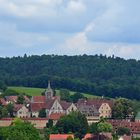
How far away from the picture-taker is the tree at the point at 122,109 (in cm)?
11181

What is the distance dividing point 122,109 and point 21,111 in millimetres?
14021

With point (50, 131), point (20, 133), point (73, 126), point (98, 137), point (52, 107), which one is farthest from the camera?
point (52, 107)

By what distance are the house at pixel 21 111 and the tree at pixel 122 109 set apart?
12.5 metres

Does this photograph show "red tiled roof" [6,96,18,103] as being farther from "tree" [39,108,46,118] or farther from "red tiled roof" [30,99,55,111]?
"tree" [39,108,46,118]

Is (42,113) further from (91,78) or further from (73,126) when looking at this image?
(91,78)

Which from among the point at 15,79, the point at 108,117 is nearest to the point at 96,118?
the point at 108,117

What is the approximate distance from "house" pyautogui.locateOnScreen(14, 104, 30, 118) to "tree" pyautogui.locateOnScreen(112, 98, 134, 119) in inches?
493

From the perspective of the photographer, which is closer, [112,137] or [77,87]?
[112,137]

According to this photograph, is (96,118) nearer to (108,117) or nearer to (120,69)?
(108,117)

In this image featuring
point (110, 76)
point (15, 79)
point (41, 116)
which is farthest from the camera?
point (110, 76)

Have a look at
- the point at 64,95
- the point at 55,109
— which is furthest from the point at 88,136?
the point at 64,95

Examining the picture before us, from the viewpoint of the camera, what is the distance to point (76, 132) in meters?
93.9

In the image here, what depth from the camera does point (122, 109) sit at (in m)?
112

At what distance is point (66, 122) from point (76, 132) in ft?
5.90
